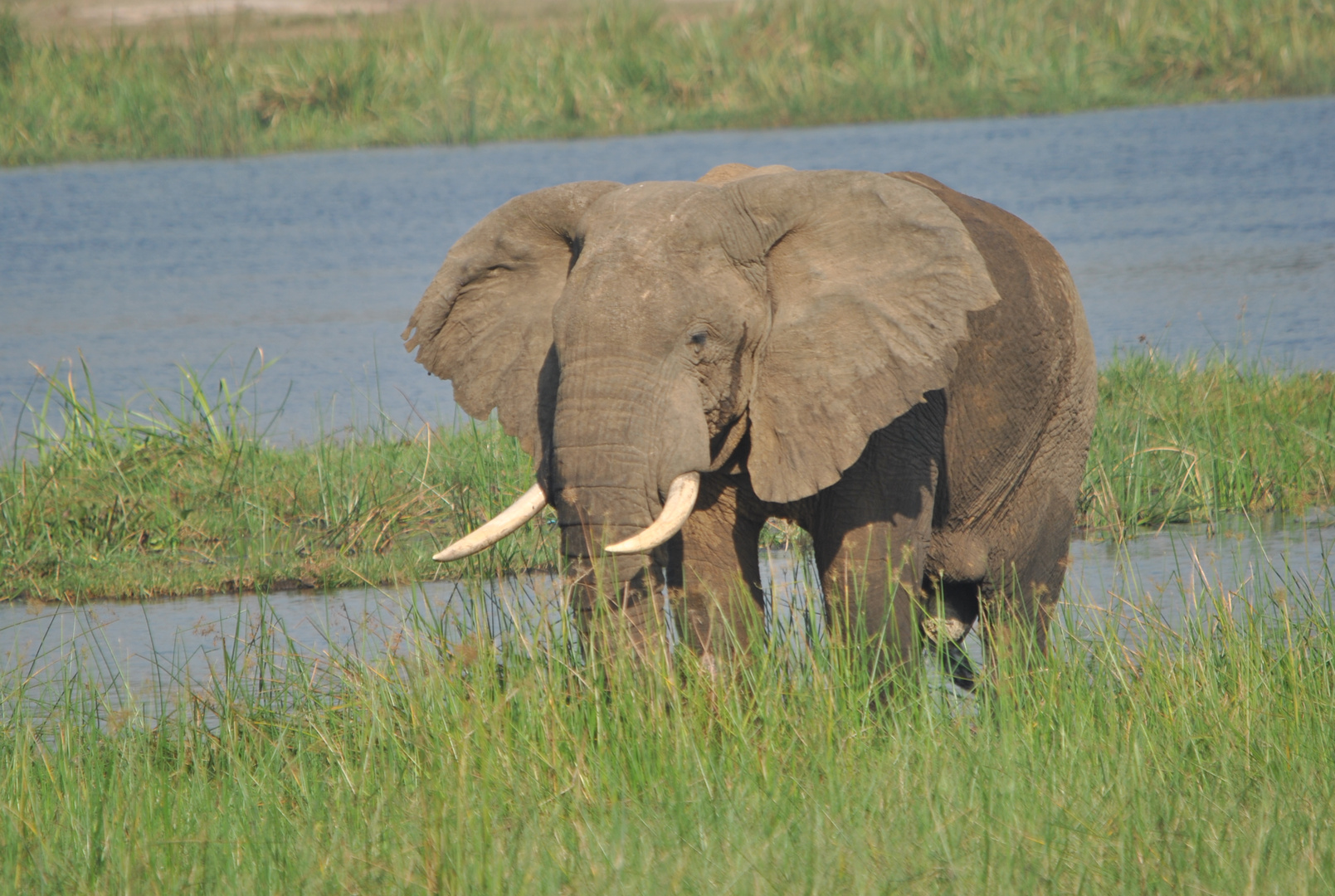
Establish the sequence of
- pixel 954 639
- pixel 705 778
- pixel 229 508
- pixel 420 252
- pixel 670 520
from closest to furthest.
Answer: pixel 705 778 < pixel 670 520 < pixel 954 639 < pixel 229 508 < pixel 420 252

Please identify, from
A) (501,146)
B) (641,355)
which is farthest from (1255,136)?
(641,355)

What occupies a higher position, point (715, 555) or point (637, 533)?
point (637, 533)

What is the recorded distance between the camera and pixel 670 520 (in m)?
3.75

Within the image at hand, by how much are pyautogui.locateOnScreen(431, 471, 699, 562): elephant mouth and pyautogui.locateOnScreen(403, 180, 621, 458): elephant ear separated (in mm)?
265

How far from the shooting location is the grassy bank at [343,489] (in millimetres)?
6742

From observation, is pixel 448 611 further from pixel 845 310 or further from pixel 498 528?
pixel 845 310

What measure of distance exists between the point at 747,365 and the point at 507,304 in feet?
2.30

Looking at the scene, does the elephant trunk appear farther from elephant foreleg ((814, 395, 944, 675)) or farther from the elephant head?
elephant foreleg ((814, 395, 944, 675))

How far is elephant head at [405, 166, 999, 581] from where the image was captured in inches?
151

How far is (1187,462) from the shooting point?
699 cm

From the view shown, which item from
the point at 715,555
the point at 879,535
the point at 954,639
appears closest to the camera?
the point at 879,535

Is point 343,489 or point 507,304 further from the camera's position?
point 343,489

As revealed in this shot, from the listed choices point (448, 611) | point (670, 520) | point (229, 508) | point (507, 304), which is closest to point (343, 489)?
point (229, 508)

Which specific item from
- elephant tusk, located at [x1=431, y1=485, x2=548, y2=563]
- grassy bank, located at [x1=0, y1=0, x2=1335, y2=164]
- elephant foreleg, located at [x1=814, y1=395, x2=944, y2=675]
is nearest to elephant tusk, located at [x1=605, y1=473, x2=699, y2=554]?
elephant tusk, located at [x1=431, y1=485, x2=548, y2=563]
